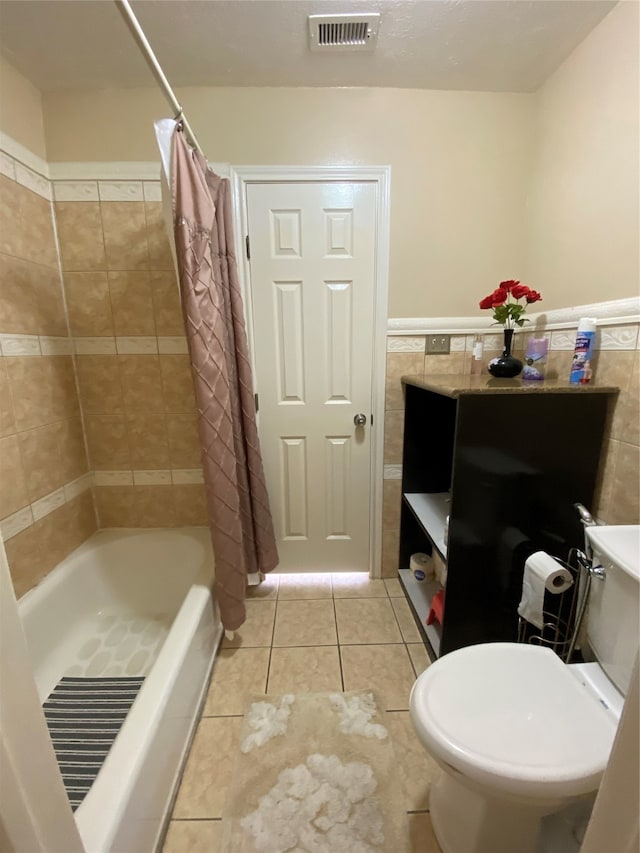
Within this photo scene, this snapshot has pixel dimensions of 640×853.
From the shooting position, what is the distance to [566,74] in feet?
4.50

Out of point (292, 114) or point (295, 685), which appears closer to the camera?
point (295, 685)

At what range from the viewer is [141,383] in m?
1.74

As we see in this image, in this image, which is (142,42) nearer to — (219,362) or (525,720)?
(219,362)

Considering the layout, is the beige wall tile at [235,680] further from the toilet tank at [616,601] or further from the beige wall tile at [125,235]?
the beige wall tile at [125,235]

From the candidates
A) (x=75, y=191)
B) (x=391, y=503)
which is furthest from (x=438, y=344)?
(x=75, y=191)

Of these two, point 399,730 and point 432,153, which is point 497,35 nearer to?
point 432,153

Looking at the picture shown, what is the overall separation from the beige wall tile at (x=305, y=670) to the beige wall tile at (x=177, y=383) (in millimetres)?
1216

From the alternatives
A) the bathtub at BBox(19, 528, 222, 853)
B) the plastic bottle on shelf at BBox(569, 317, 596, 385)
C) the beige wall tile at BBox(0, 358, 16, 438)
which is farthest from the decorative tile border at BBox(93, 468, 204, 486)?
the plastic bottle on shelf at BBox(569, 317, 596, 385)

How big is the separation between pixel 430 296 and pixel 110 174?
1549mm

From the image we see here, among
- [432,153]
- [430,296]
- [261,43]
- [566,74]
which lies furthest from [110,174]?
[566,74]

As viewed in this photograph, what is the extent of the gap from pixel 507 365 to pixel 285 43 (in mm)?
1491

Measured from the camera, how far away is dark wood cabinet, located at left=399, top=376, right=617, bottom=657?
1150 millimetres

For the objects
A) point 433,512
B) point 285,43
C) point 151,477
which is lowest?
point 433,512

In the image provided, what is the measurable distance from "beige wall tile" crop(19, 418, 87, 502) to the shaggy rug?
1222 mm
